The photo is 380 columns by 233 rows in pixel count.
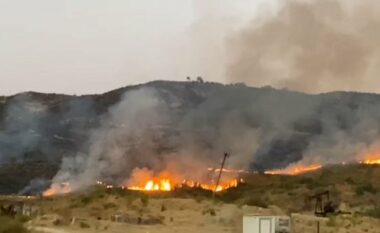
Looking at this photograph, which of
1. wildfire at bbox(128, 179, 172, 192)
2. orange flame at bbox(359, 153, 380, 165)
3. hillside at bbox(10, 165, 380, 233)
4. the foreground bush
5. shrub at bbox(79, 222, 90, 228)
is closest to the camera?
the foreground bush

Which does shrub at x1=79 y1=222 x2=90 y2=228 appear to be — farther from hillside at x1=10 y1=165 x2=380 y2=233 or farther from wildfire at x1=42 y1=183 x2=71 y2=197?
wildfire at x1=42 y1=183 x2=71 y2=197

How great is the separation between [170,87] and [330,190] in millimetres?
61171

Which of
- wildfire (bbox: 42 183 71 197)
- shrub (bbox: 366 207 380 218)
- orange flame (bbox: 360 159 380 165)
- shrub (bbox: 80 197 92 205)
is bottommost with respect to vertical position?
shrub (bbox: 366 207 380 218)

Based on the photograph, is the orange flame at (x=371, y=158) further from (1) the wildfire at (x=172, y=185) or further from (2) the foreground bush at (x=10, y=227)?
(2) the foreground bush at (x=10, y=227)

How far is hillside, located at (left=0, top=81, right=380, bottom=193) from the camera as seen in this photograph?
9412 centimetres

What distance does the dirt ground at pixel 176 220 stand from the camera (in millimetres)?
39469

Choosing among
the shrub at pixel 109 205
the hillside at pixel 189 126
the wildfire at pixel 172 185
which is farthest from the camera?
the hillside at pixel 189 126

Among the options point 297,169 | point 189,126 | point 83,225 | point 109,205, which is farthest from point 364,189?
point 189,126

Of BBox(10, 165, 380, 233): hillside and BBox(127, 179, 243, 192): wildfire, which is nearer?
BBox(10, 165, 380, 233): hillside

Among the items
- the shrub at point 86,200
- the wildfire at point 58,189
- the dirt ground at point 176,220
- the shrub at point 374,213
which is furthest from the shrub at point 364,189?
the wildfire at point 58,189

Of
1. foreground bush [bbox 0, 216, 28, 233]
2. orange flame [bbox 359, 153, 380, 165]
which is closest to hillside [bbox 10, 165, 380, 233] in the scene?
foreground bush [bbox 0, 216, 28, 233]

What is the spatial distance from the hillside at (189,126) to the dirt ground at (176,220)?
108 feet

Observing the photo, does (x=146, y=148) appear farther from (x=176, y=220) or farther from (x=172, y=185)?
(x=176, y=220)

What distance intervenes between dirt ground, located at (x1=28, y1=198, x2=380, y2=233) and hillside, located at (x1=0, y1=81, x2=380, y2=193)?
32.8 metres
